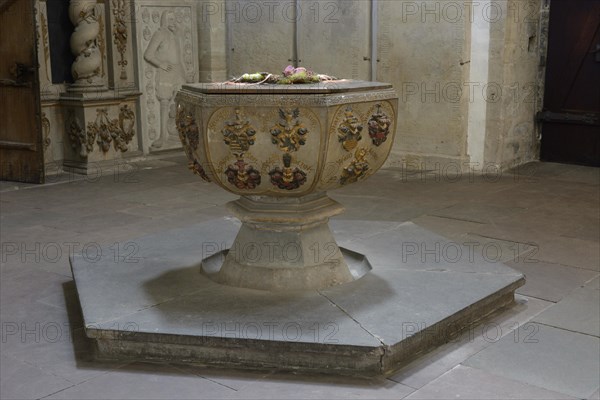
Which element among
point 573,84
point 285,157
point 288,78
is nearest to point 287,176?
point 285,157

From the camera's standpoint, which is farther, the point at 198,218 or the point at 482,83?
the point at 482,83

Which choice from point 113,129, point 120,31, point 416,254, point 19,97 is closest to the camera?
point 416,254

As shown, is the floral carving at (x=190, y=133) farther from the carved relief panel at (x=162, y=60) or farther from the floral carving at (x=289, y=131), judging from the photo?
the carved relief panel at (x=162, y=60)

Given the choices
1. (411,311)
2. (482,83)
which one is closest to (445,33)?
(482,83)

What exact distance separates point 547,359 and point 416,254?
119cm

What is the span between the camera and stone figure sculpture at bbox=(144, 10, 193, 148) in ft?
27.9

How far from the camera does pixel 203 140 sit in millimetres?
3396

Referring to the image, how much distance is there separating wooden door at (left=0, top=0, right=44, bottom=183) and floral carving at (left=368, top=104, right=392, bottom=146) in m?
4.46

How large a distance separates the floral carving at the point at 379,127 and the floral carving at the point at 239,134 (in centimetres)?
58

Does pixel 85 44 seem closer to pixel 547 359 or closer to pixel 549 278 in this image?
pixel 549 278

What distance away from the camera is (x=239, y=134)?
3.30m

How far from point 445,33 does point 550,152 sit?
5.83 feet

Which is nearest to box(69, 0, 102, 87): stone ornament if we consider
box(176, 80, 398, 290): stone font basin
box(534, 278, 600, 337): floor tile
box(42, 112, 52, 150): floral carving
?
box(42, 112, 52, 150): floral carving

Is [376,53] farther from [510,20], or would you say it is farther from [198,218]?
[198,218]
